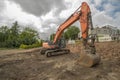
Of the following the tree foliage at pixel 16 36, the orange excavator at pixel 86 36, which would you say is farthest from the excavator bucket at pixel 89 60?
the tree foliage at pixel 16 36

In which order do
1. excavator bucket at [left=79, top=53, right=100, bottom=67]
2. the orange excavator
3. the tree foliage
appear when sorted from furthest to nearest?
the tree foliage
the orange excavator
excavator bucket at [left=79, top=53, right=100, bottom=67]

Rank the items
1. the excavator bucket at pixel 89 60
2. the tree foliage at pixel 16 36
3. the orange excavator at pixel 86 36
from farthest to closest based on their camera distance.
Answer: the tree foliage at pixel 16 36 < the orange excavator at pixel 86 36 < the excavator bucket at pixel 89 60

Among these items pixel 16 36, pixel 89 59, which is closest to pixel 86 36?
pixel 89 59

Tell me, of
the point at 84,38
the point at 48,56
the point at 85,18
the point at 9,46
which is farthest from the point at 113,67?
the point at 9,46

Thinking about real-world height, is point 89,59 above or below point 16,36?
below

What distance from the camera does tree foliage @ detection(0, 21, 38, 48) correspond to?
34.5 meters

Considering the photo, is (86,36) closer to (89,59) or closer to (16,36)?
(89,59)

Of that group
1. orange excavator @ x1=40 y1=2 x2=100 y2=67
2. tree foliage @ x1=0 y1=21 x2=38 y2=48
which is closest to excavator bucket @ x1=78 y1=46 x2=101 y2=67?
orange excavator @ x1=40 y1=2 x2=100 y2=67

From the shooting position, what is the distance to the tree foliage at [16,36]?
34531 millimetres

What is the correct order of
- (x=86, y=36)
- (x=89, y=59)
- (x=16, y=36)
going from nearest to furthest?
(x=89, y=59) → (x=86, y=36) → (x=16, y=36)

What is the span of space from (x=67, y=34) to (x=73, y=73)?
5717 cm

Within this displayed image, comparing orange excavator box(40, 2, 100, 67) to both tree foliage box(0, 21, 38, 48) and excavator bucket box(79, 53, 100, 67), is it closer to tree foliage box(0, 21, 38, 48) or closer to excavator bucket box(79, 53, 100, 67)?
excavator bucket box(79, 53, 100, 67)

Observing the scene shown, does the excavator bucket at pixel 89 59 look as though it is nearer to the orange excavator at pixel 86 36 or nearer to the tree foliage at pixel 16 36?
the orange excavator at pixel 86 36

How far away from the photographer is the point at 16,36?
4922 centimetres
